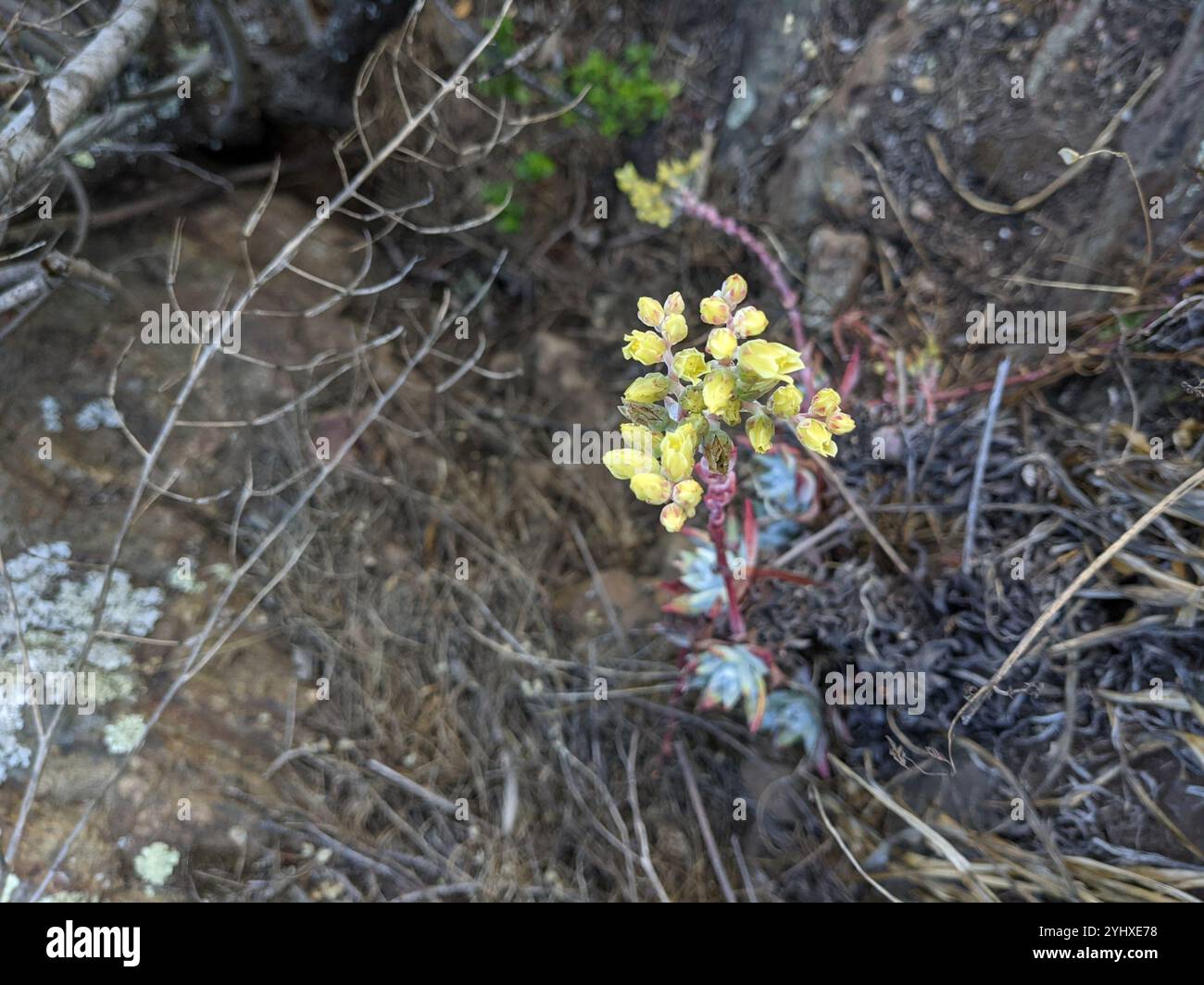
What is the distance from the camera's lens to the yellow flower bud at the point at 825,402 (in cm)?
137

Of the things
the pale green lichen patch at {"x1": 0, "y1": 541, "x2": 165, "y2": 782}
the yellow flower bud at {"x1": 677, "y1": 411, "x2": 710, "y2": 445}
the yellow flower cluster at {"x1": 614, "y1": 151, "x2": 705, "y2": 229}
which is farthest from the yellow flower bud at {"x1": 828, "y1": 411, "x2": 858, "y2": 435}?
the pale green lichen patch at {"x1": 0, "y1": 541, "x2": 165, "y2": 782}

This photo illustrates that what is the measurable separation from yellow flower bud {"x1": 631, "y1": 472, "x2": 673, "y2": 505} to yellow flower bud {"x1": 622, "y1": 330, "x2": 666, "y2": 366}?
0.68ft

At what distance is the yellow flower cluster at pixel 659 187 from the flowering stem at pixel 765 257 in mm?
49

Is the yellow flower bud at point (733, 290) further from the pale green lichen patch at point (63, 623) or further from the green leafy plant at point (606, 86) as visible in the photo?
the pale green lichen patch at point (63, 623)

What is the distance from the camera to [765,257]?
8.06 feet

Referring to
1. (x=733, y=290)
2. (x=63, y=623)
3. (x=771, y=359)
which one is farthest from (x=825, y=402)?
(x=63, y=623)

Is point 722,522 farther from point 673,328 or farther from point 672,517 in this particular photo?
point 673,328

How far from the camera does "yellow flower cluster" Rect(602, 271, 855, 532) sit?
1.32 metres

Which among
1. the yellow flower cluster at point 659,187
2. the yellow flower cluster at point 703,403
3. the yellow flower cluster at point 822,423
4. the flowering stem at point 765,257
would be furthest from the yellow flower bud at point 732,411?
the yellow flower cluster at point 659,187

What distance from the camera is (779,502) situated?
2332mm

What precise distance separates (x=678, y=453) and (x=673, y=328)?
0.23 metres
